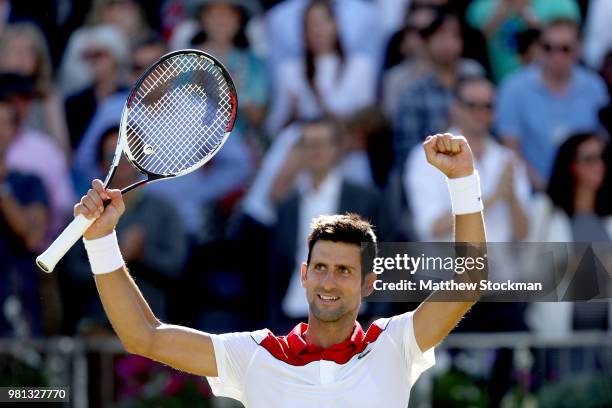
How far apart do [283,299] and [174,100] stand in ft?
13.5

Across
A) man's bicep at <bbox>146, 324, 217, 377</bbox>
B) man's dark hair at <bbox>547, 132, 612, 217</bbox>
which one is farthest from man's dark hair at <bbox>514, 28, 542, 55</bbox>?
man's bicep at <bbox>146, 324, 217, 377</bbox>

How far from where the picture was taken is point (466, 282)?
4.93 m

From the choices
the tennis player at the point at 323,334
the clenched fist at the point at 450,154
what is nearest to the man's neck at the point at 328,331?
the tennis player at the point at 323,334

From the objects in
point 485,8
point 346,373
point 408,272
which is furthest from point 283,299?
point 346,373

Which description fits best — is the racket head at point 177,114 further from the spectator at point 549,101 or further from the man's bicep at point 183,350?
the spectator at point 549,101

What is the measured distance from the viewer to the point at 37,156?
33.4 ft

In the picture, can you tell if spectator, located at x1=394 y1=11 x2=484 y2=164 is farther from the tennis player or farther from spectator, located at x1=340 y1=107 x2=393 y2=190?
the tennis player

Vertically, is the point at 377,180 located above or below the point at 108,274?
above

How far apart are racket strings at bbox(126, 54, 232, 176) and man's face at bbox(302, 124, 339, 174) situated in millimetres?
4116

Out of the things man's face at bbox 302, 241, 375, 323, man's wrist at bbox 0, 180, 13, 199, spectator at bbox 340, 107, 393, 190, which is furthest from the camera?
spectator at bbox 340, 107, 393, 190

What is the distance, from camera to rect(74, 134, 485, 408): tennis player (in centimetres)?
494

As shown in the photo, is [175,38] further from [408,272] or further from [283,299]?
[408,272]

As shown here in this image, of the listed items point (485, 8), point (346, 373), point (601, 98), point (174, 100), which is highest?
point (485, 8)

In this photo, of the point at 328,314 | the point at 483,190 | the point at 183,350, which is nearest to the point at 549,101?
the point at 483,190
